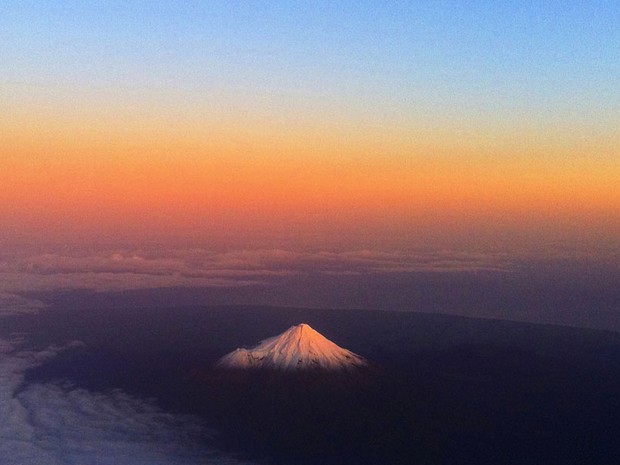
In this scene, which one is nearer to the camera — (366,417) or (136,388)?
(366,417)

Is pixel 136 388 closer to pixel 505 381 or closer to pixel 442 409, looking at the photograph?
pixel 442 409

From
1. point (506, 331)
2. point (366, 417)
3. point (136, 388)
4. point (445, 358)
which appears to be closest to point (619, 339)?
point (506, 331)

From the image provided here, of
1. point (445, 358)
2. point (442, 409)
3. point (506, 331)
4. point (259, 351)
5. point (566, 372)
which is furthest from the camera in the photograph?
point (506, 331)

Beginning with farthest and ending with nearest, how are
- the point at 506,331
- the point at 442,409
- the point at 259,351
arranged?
the point at 506,331
the point at 259,351
the point at 442,409

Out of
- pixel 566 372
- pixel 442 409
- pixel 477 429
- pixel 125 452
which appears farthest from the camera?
pixel 566 372

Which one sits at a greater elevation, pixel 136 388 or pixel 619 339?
pixel 619 339

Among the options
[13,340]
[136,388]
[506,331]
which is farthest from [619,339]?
[13,340]

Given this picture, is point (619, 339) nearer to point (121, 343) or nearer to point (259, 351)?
point (259, 351)
